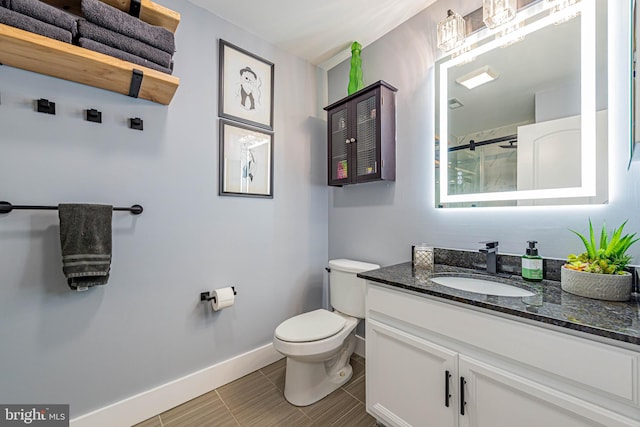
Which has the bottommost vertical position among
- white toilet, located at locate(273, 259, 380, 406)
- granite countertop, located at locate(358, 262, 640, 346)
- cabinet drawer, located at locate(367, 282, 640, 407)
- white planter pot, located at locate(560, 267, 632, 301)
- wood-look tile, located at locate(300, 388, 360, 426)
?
wood-look tile, located at locate(300, 388, 360, 426)

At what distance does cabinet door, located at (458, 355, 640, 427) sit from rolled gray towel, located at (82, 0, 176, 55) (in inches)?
77.9

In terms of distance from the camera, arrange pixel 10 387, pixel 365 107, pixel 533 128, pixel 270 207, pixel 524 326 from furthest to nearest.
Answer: pixel 270 207
pixel 365 107
pixel 533 128
pixel 10 387
pixel 524 326

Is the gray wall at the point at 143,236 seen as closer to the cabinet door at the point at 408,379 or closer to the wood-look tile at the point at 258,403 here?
the wood-look tile at the point at 258,403

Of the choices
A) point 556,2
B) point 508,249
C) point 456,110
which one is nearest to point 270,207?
point 456,110

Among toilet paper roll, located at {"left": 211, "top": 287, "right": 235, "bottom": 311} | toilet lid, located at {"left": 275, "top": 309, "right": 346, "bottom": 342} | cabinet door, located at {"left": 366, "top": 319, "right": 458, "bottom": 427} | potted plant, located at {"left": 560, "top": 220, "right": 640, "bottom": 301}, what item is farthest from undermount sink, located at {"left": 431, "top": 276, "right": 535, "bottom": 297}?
toilet paper roll, located at {"left": 211, "top": 287, "right": 235, "bottom": 311}

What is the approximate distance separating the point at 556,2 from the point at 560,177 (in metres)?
0.82

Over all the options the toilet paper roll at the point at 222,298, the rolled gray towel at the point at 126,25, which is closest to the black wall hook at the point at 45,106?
the rolled gray towel at the point at 126,25

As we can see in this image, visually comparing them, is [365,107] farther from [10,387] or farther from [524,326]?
[10,387]

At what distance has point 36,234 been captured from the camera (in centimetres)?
119

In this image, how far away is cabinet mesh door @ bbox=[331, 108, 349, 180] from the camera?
197 cm

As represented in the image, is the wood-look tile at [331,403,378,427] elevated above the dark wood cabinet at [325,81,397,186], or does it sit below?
below

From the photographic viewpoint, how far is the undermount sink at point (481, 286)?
1.18 metres

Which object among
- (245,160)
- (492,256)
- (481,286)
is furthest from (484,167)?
(245,160)

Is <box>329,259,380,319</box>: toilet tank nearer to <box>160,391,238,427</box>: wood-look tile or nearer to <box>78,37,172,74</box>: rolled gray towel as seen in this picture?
<box>160,391,238,427</box>: wood-look tile
